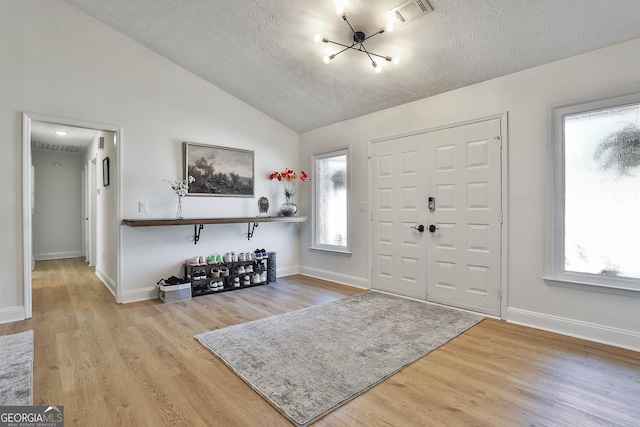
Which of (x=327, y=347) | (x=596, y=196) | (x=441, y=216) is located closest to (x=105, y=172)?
(x=327, y=347)

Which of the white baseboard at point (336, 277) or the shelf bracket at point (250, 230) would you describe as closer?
the white baseboard at point (336, 277)

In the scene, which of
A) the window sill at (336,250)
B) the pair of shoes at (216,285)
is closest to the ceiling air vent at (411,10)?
the window sill at (336,250)

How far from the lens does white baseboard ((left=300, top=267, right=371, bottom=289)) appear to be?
453cm

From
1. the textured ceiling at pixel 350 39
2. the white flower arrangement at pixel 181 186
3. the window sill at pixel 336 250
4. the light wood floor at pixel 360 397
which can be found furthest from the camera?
the window sill at pixel 336 250

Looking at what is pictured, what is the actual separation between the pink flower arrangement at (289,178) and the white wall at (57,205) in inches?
213

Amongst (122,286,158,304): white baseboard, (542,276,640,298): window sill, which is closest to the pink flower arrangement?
(122,286,158,304): white baseboard

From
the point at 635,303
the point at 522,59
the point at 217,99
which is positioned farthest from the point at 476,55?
the point at 217,99

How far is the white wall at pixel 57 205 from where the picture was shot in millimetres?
6930

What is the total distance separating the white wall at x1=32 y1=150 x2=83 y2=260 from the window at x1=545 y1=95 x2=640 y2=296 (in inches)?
353

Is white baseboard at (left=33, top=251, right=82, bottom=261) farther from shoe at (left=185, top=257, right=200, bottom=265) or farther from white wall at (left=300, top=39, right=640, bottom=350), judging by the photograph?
white wall at (left=300, top=39, right=640, bottom=350)

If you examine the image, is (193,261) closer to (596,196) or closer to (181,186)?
(181,186)

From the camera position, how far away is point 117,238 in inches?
149

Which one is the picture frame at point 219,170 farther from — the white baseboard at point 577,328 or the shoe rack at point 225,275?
the white baseboard at point 577,328

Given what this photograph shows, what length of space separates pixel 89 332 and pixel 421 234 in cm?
355
